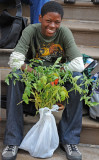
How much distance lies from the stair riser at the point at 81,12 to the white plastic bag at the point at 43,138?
2.02m

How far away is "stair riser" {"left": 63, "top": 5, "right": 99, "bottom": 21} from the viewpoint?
11.6 ft

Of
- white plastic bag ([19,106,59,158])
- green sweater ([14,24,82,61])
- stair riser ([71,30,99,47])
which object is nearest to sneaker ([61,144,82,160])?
white plastic bag ([19,106,59,158])

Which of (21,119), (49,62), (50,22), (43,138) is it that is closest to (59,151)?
(43,138)

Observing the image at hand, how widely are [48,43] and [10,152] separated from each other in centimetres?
95

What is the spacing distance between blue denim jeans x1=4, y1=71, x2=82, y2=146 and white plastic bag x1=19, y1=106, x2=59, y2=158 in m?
0.11

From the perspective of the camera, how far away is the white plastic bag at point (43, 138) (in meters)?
1.90

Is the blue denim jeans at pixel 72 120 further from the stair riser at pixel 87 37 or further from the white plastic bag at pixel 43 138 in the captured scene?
the stair riser at pixel 87 37

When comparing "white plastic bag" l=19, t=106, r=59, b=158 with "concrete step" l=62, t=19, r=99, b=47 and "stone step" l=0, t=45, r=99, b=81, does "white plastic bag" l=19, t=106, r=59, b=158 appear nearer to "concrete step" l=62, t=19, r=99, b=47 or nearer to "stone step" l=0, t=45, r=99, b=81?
"stone step" l=0, t=45, r=99, b=81

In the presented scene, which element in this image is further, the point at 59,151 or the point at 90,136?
the point at 90,136

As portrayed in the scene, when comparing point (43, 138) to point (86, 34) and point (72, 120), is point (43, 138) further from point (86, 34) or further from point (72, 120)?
point (86, 34)

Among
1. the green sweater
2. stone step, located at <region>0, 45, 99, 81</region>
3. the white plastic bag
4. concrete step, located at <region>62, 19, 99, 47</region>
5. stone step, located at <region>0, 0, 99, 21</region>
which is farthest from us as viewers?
stone step, located at <region>0, 0, 99, 21</region>

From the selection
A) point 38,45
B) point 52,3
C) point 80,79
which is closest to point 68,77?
point 80,79

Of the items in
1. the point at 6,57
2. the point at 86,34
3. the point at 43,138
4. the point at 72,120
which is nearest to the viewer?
the point at 43,138

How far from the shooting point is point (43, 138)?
191cm
